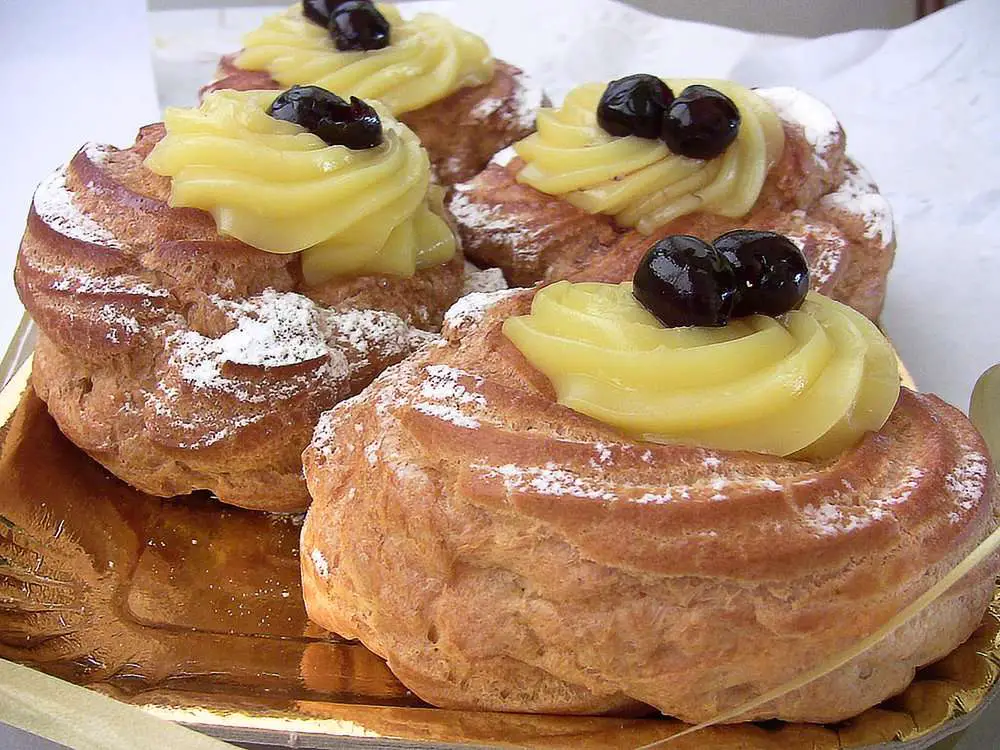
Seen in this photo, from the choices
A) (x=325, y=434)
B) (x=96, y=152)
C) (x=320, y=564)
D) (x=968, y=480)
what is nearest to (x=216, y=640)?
(x=320, y=564)

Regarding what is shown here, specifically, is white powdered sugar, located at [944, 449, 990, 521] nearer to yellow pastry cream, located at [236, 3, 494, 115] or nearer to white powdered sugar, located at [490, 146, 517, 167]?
white powdered sugar, located at [490, 146, 517, 167]

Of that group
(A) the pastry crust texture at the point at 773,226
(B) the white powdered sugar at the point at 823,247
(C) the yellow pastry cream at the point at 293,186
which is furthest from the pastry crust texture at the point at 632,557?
(A) the pastry crust texture at the point at 773,226

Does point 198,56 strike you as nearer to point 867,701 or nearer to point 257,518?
point 257,518

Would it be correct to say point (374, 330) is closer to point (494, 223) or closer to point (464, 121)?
point (494, 223)

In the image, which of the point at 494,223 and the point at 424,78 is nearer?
the point at 494,223

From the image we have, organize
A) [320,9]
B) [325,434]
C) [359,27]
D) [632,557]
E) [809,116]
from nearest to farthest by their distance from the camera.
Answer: [632,557] < [325,434] < [809,116] < [359,27] < [320,9]

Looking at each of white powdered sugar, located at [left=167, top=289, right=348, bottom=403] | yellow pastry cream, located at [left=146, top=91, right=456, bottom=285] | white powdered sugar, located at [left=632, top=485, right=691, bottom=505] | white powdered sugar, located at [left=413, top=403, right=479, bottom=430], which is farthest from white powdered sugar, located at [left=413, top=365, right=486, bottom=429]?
yellow pastry cream, located at [left=146, top=91, right=456, bottom=285]

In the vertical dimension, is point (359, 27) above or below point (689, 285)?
below
